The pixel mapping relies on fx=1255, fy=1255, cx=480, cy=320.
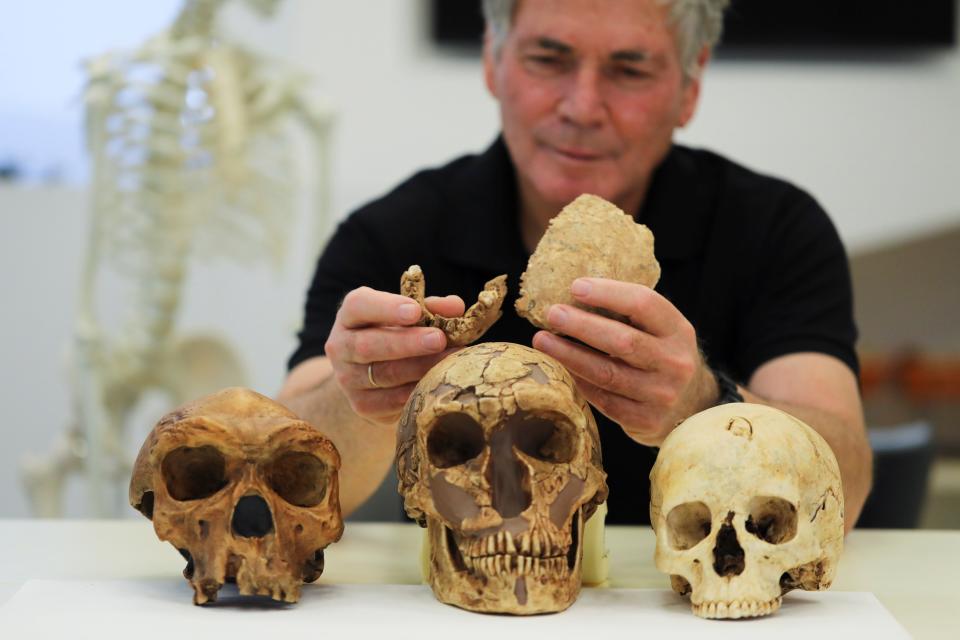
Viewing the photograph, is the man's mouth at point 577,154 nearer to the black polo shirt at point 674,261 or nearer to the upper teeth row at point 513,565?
the black polo shirt at point 674,261

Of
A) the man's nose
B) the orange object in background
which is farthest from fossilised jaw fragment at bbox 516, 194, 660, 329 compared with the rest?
the orange object in background

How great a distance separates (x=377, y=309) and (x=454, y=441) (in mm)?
150

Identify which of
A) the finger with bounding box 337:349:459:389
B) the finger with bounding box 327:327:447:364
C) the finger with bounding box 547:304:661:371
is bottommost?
the finger with bounding box 337:349:459:389

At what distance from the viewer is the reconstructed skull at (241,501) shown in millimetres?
1155

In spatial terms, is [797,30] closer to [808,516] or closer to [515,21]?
[515,21]

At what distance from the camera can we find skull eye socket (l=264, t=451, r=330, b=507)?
1.22 meters

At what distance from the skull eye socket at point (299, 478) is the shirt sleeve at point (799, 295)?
35.1 inches

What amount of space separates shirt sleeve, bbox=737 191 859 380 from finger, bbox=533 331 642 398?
0.67 meters

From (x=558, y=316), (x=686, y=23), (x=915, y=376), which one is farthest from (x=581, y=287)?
(x=915, y=376)

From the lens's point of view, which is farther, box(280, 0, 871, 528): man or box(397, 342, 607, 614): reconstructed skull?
box(280, 0, 871, 528): man

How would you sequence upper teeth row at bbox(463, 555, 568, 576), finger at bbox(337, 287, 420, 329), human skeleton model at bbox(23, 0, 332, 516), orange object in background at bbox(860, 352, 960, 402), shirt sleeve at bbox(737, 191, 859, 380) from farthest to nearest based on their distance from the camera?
orange object in background at bbox(860, 352, 960, 402)
human skeleton model at bbox(23, 0, 332, 516)
shirt sleeve at bbox(737, 191, 859, 380)
finger at bbox(337, 287, 420, 329)
upper teeth row at bbox(463, 555, 568, 576)

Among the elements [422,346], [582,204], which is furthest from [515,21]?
[422,346]

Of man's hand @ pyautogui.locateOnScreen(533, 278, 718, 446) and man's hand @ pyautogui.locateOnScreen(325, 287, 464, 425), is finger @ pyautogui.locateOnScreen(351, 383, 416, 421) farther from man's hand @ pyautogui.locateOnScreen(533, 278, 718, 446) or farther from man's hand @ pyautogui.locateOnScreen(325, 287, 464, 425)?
man's hand @ pyautogui.locateOnScreen(533, 278, 718, 446)

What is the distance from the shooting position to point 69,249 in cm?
400
